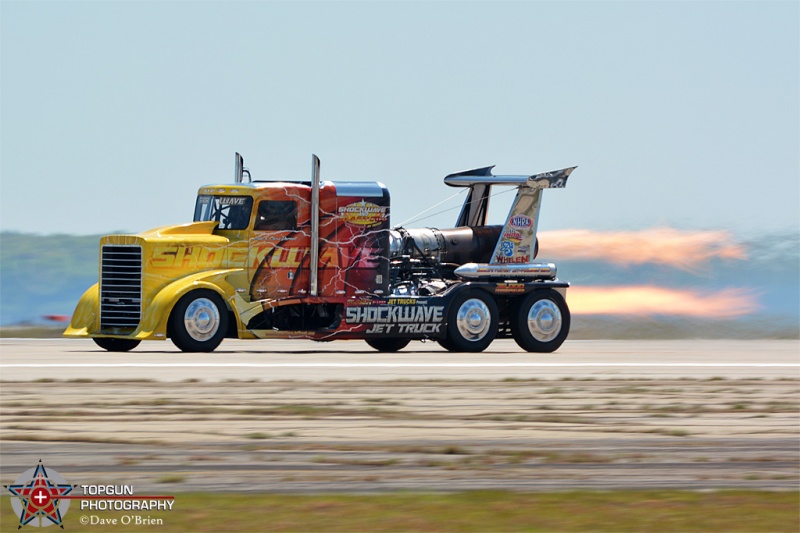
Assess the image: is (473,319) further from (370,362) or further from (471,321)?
(370,362)

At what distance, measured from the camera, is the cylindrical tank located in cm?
2709

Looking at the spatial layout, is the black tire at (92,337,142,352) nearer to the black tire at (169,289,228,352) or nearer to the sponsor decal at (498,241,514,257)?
the black tire at (169,289,228,352)

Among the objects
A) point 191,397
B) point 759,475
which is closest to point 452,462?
point 759,475

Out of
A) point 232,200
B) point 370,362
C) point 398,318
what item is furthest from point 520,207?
point 370,362

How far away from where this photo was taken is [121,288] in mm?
24781

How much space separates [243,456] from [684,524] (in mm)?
4150

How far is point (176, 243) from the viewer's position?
81.5ft

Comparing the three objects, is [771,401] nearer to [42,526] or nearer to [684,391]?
[684,391]

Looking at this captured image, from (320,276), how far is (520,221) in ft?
16.0

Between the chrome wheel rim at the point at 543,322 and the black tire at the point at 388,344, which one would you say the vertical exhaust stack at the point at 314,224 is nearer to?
the black tire at the point at 388,344

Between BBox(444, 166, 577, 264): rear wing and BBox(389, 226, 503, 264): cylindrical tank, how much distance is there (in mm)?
532

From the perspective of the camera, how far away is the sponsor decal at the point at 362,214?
25.8 metres

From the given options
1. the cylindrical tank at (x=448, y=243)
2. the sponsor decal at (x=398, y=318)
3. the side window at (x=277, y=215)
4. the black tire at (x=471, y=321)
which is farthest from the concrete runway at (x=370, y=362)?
the side window at (x=277, y=215)

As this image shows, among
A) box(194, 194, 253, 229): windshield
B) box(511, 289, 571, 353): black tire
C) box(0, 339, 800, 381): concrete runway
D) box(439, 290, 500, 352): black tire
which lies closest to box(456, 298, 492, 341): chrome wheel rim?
box(439, 290, 500, 352): black tire
